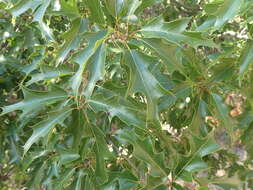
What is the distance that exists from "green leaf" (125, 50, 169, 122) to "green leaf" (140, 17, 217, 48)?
74 millimetres

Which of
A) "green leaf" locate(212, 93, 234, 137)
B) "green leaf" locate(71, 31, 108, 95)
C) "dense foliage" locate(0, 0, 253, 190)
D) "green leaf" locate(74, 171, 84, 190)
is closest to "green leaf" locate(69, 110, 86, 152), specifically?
"dense foliage" locate(0, 0, 253, 190)

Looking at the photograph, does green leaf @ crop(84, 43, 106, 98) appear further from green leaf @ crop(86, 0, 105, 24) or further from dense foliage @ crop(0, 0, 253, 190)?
green leaf @ crop(86, 0, 105, 24)

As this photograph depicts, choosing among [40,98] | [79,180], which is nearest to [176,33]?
[40,98]

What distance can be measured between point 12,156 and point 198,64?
47.7 inches

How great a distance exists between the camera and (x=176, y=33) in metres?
1.18

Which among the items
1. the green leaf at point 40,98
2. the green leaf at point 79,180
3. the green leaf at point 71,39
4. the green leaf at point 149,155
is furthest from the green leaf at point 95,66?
the green leaf at point 79,180

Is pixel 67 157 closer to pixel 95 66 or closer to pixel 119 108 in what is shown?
pixel 119 108

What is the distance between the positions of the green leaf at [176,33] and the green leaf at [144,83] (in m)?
0.07

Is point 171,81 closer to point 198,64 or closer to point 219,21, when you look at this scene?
point 198,64

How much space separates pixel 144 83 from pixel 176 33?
0.56 feet

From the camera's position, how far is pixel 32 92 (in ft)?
4.94

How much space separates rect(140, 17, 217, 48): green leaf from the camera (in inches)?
46.2

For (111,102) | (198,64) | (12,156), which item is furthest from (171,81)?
(12,156)

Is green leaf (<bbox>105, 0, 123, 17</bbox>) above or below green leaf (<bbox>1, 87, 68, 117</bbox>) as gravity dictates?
above
